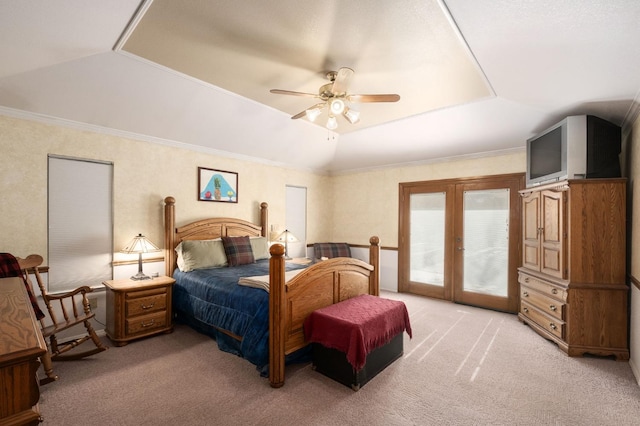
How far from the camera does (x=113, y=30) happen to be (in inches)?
91.5

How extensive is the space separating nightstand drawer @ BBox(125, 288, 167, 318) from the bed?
234 millimetres

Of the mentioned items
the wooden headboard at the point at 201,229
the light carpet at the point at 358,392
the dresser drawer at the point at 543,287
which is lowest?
the light carpet at the point at 358,392

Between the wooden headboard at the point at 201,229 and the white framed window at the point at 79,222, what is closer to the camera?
the white framed window at the point at 79,222

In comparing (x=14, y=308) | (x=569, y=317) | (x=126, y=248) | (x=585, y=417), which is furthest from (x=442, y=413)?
(x=126, y=248)

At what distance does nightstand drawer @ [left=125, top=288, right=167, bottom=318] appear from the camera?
328 centimetres

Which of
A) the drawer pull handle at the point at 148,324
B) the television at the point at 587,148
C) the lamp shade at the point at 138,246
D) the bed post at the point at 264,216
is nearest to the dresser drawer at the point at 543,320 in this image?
the television at the point at 587,148

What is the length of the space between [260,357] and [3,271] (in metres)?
2.29

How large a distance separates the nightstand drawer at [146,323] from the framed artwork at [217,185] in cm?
174

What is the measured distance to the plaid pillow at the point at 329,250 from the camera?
588 cm

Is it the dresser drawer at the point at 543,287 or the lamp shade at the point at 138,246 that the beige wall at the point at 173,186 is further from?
the dresser drawer at the point at 543,287

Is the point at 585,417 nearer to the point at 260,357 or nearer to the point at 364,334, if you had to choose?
the point at 364,334

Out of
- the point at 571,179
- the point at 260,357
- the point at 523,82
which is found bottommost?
the point at 260,357

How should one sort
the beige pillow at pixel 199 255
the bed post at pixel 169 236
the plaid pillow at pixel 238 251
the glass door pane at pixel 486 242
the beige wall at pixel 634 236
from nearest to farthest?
the beige wall at pixel 634 236, the beige pillow at pixel 199 255, the bed post at pixel 169 236, the plaid pillow at pixel 238 251, the glass door pane at pixel 486 242

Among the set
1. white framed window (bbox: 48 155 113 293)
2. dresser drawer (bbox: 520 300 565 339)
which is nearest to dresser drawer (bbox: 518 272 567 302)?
dresser drawer (bbox: 520 300 565 339)
